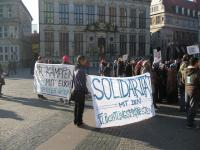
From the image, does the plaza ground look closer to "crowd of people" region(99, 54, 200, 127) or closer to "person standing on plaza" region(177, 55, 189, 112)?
"person standing on plaza" region(177, 55, 189, 112)

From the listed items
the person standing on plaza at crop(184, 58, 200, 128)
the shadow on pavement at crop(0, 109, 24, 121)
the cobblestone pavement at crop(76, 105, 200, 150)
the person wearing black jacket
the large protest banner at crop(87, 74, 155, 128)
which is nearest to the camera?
the cobblestone pavement at crop(76, 105, 200, 150)

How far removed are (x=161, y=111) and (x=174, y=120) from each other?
1.75 m

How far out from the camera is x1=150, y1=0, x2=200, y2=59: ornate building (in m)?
83.4

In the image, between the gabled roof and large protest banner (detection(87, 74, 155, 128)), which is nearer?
large protest banner (detection(87, 74, 155, 128))

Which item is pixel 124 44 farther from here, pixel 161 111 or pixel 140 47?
pixel 161 111

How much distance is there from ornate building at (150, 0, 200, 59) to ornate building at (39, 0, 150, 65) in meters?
10.1

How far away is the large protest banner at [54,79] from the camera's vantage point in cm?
1589

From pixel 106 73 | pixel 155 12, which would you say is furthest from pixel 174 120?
pixel 155 12

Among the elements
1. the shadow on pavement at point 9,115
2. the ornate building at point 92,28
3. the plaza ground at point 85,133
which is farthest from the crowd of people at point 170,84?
the ornate building at point 92,28

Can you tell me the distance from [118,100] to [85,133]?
1.29 m

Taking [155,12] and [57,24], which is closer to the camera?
[57,24]

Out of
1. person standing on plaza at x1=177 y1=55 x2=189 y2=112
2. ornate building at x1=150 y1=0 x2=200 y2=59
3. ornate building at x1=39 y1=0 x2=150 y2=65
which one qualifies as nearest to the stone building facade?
ornate building at x1=39 y1=0 x2=150 y2=65

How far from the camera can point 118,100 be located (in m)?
10.7

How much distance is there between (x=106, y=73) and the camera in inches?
861
